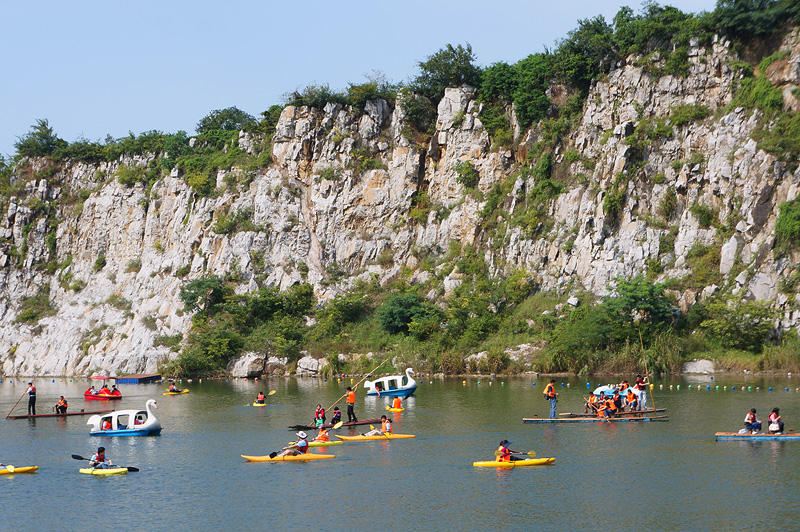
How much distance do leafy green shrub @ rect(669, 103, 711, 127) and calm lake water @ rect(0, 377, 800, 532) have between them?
117ft

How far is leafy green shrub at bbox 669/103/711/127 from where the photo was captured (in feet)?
249

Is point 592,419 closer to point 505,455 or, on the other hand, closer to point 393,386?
point 505,455

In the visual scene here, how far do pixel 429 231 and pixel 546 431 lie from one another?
51425 millimetres

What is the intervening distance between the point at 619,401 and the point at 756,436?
10226mm

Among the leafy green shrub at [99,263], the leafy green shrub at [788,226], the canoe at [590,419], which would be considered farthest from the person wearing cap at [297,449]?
the leafy green shrub at [99,263]

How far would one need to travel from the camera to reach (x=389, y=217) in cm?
9162

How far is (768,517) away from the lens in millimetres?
23469

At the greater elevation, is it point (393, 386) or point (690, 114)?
point (690, 114)

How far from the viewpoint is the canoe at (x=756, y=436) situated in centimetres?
3416

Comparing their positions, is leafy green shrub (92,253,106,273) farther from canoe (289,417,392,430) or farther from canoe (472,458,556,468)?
canoe (472,458,556,468)

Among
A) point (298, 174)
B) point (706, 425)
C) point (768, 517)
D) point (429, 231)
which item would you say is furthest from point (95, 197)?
point (768, 517)

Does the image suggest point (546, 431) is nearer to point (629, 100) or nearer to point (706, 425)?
point (706, 425)

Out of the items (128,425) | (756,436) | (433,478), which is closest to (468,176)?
(128,425)

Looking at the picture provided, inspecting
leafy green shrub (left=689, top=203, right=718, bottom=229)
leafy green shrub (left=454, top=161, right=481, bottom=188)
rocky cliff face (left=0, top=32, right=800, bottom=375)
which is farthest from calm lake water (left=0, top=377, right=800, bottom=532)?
leafy green shrub (left=454, top=161, right=481, bottom=188)
